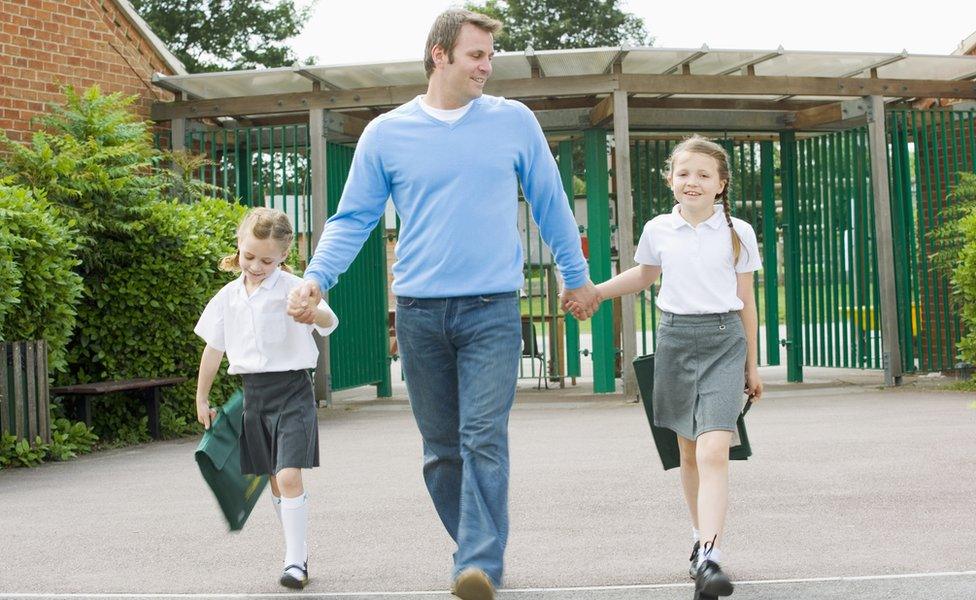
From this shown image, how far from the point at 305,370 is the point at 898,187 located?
10.0 m

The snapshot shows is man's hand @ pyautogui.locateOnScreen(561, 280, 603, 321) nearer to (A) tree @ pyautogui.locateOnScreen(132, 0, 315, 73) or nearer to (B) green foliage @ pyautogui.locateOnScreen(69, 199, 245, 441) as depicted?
(B) green foliage @ pyautogui.locateOnScreen(69, 199, 245, 441)

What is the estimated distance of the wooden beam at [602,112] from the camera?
12656 millimetres

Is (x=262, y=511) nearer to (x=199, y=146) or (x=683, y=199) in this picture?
(x=683, y=199)

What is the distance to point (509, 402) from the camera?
171 inches

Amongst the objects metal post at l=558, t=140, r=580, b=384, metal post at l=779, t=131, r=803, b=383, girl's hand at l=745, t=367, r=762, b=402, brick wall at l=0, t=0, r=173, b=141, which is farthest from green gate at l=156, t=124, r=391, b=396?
girl's hand at l=745, t=367, r=762, b=402

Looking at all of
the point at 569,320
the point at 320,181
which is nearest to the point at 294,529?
the point at 320,181

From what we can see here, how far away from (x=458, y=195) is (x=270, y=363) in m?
1.22

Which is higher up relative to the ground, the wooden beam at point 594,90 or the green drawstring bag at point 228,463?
the wooden beam at point 594,90

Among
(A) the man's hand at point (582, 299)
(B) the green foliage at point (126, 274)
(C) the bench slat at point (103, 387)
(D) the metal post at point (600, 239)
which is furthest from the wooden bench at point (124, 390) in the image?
(A) the man's hand at point (582, 299)

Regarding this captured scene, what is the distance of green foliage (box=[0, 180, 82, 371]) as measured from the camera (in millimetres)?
8406

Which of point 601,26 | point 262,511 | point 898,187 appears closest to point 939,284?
point 898,187

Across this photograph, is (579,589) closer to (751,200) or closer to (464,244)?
(464,244)

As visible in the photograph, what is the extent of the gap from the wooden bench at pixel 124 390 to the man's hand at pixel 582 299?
5.85 m

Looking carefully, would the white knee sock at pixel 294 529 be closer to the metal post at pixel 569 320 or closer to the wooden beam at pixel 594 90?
the wooden beam at pixel 594 90
